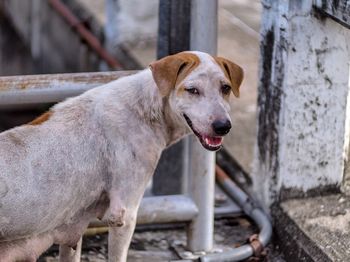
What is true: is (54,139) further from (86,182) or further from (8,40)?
(8,40)

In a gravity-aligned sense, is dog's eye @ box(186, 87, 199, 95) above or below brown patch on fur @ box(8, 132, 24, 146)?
above

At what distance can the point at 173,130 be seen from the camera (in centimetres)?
521

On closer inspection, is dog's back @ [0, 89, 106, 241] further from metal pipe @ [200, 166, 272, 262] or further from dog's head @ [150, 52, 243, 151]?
metal pipe @ [200, 166, 272, 262]

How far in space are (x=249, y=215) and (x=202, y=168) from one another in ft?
2.12

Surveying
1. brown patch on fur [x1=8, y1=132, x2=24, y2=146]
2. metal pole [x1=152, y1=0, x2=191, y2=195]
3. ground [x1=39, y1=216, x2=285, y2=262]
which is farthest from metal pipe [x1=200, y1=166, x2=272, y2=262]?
brown patch on fur [x1=8, y1=132, x2=24, y2=146]

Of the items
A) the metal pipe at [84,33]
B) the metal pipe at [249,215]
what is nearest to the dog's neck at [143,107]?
the metal pipe at [249,215]

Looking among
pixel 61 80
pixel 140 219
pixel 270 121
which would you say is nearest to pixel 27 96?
pixel 61 80

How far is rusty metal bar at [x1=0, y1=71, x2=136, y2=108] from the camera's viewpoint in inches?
210

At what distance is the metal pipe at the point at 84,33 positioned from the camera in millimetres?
8334

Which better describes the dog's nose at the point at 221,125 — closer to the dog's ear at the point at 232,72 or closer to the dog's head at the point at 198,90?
the dog's head at the point at 198,90

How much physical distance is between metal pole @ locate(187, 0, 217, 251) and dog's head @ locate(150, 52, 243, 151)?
638 millimetres

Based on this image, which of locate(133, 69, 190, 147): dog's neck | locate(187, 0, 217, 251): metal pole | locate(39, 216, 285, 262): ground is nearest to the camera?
locate(133, 69, 190, 147): dog's neck

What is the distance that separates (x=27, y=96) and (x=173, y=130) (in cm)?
76

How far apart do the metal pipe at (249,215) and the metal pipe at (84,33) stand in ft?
6.15
